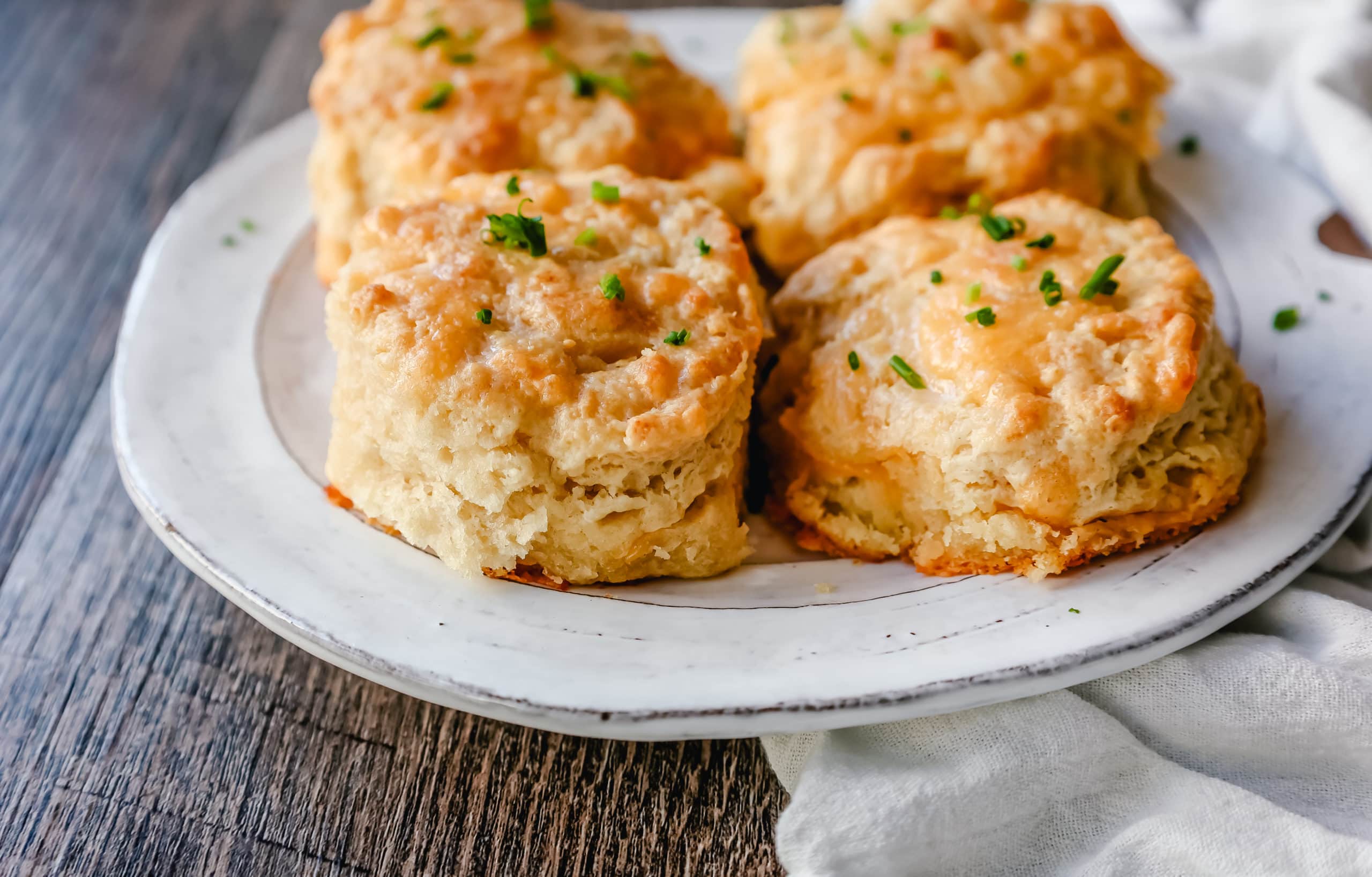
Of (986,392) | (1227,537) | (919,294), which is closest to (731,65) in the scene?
(919,294)

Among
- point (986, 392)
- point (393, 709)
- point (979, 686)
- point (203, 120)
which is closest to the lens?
point (979, 686)

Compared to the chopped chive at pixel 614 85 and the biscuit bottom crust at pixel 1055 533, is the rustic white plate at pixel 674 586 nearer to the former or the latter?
the biscuit bottom crust at pixel 1055 533

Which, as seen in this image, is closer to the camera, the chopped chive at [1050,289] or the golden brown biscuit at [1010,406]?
the golden brown biscuit at [1010,406]

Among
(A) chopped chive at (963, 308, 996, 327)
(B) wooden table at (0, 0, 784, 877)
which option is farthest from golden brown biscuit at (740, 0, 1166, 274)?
(B) wooden table at (0, 0, 784, 877)

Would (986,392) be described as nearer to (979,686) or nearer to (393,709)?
(979,686)

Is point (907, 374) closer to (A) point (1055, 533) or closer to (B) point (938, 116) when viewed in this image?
(A) point (1055, 533)

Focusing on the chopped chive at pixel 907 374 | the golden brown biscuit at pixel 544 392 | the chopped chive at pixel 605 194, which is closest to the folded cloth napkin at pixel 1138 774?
the golden brown biscuit at pixel 544 392
